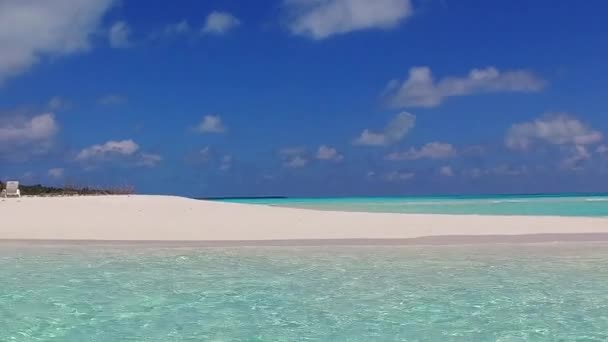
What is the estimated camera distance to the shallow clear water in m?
6.29

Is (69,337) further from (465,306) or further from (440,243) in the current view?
(440,243)

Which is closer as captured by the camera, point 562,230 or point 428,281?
point 428,281

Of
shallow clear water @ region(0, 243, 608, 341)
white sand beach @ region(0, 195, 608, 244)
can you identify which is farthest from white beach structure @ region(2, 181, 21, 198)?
shallow clear water @ region(0, 243, 608, 341)

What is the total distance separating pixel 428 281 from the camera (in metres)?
9.14

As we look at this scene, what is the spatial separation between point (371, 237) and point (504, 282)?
6.22 m

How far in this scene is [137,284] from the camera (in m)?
9.02

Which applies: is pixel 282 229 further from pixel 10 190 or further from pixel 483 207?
pixel 10 190

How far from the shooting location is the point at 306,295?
321 inches

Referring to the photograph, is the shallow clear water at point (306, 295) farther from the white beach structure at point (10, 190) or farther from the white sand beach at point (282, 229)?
the white beach structure at point (10, 190)

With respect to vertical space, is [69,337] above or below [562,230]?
below

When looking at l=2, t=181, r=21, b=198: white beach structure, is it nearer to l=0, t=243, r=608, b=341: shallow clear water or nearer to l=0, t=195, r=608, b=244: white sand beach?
l=0, t=195, r=608, b=244: white sand beach

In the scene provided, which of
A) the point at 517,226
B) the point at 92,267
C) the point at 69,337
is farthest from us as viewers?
the point at 517,226

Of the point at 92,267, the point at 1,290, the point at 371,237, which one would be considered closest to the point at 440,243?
the point at 371,237

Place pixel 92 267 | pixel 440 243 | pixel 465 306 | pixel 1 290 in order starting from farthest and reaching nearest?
pixel 440 243
pixel 92 267
pixel 1 290
pixel 465 306
